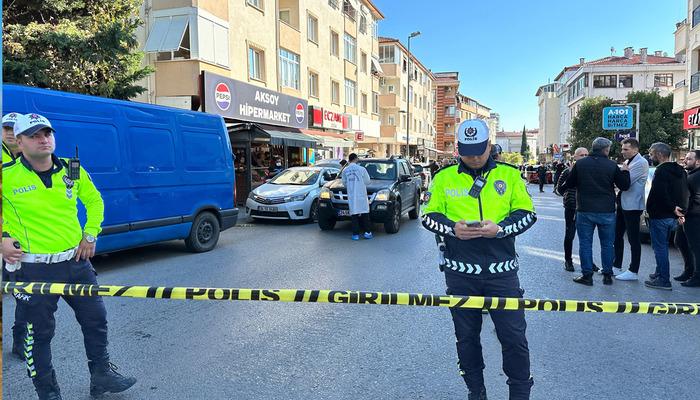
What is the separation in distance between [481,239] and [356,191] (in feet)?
22.9

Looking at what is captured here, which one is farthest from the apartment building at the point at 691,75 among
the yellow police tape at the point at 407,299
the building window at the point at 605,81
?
the building window at the point at 605,81

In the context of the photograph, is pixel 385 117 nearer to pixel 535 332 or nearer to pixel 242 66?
pixel 242 66

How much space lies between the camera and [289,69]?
2336 centimetres

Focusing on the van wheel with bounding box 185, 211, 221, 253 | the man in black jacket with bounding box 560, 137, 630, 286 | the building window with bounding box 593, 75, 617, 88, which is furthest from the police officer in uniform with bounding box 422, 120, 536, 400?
the building window with bounding box 593, 75, 617, 88

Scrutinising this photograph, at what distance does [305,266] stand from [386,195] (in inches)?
146

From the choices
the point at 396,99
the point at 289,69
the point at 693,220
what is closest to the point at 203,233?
the point at 693,220

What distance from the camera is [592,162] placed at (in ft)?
20.4

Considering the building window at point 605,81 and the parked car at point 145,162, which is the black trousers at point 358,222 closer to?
the parked car at point 145,162

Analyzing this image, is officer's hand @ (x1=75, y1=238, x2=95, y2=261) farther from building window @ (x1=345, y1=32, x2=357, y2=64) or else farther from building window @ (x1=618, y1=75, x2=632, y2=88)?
building window @ (x1=618, y1=75, x2=632, y2=88)

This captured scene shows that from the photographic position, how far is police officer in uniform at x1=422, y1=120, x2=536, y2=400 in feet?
9.49

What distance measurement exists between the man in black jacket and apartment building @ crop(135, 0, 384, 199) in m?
11.2

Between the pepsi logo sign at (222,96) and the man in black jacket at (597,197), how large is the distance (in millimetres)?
13140

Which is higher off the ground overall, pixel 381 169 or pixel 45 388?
pixel 381 169

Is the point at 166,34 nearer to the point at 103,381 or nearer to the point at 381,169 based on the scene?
the point at 381,169
